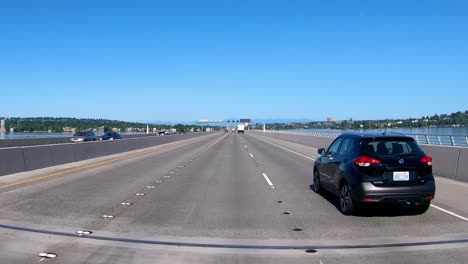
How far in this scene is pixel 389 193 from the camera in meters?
9.35

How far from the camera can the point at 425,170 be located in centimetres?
960

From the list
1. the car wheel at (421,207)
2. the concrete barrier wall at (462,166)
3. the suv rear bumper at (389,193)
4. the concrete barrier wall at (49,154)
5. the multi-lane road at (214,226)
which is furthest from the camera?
the concrete barrier wall at (49,154)

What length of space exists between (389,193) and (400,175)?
0.43 m

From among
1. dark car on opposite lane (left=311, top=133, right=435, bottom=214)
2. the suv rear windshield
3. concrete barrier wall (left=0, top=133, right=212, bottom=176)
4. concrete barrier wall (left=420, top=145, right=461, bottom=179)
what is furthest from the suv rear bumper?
concrete barrier wall (left=0, top=133, right=212, bottom=176)

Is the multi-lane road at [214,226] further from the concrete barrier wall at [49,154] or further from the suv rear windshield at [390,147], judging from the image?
the concrete barrier wall at [49,154]

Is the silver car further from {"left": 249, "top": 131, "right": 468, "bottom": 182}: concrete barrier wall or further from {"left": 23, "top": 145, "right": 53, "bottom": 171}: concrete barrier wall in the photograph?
{"left": 249, "top": 131, "right": 468, "bottom": 182}: concrete barrier wall

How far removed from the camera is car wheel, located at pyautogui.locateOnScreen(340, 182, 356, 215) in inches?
384

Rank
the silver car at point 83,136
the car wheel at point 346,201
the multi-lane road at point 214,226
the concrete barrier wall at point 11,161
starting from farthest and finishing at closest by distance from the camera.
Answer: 1. the silver car at point 83,136
2. the concrete barrier wall at point 11,161
3. the car wheel at point 346,201
4. the multi-lane road at point 214,226

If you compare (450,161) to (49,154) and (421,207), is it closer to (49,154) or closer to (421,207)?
(421,207)

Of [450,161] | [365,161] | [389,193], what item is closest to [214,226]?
[365,161]

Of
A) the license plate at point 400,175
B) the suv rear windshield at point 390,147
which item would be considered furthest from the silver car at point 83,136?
the license plate at point 400,175

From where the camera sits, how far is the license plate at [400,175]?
9.45 metres

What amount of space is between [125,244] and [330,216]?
14.3 feet

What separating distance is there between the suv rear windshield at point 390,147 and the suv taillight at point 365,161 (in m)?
0.16
